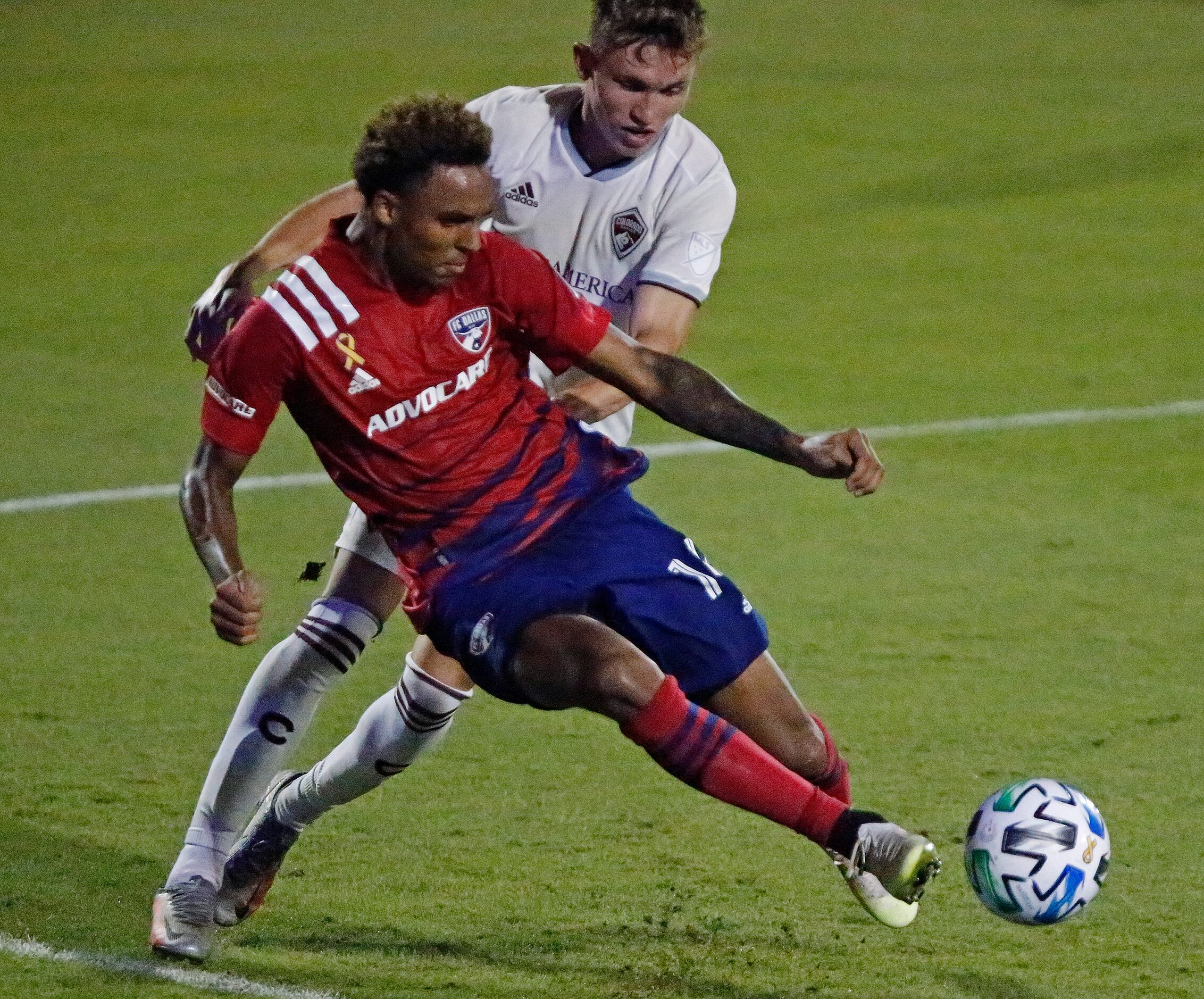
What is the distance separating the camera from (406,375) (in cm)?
479

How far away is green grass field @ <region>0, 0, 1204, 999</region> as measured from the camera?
5285 mm

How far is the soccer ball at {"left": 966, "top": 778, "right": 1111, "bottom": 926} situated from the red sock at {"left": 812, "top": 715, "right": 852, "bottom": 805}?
1.18 feet

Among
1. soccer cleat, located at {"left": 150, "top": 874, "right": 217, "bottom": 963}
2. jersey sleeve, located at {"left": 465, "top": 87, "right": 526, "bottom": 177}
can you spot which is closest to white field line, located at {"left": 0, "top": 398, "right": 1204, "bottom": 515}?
jersey sleeve, located at {"left": 465, "top": 87, "right": 526, "bottom": 177}

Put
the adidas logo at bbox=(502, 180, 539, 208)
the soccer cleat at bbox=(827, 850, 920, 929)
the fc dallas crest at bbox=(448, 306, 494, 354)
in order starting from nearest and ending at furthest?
1. the fc dallas crest at bbox=(448, 306, 494, 354)
2. the soccer cleat at bbox=(827, 850, 920, 929)
3. the adidas logo at bbox=(502, 180, 539, 208)

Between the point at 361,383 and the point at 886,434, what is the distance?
6422mm

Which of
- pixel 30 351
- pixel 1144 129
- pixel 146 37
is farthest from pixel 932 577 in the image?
pixel 146 37

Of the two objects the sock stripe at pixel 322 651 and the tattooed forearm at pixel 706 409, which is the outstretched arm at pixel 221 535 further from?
the tattooed forearm at pixel 706 409

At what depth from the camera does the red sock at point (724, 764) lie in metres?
4.59

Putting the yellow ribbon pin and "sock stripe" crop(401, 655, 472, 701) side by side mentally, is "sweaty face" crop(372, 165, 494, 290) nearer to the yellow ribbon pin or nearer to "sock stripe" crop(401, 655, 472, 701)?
the yellow ribbon pin

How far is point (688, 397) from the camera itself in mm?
4949

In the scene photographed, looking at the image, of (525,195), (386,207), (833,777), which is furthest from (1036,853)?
(525,195)

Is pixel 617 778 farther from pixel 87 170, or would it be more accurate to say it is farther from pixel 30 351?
pixel 87 170

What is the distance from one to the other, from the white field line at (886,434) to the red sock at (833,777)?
4.85m

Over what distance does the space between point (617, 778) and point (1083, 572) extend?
2.86m
